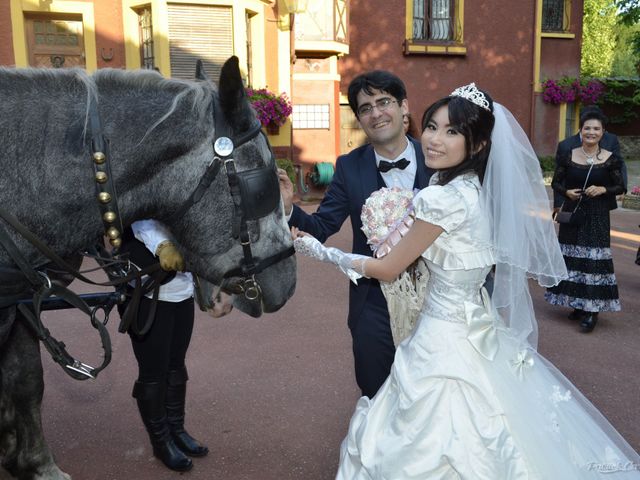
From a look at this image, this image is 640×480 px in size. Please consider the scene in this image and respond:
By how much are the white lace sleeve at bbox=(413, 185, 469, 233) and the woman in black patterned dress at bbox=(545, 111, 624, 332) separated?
3.80 metres

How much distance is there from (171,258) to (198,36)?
1016 centimetres

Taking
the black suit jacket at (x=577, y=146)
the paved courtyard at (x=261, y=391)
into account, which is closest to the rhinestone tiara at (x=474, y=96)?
the paved courtyard at (x=261, y=391)

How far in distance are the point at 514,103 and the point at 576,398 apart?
16.6m

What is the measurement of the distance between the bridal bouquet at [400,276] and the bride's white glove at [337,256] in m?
0.13

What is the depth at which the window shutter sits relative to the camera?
11273mm

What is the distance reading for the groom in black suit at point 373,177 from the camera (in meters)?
2.82

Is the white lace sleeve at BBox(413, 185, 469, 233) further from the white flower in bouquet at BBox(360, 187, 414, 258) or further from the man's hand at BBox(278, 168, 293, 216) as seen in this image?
the man's hand at BBox(278, 168, 293, 216)

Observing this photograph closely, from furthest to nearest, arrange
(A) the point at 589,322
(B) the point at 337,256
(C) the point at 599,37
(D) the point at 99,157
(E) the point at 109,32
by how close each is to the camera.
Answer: (C) the point at 599,37 < (E) the point at 109,32 < (A) the point at 589,322 < (B) the point at 337,256 < (D) the point at 99,157

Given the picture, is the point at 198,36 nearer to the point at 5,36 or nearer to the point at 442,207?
the point at 5,36

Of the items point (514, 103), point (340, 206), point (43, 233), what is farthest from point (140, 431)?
point (514, 103)

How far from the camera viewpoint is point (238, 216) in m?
1.93

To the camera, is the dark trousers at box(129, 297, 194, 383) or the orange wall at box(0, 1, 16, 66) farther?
the orange wall at box(0, 1, 16, 66)

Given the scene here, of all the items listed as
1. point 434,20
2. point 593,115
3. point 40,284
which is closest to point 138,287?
point 40,284

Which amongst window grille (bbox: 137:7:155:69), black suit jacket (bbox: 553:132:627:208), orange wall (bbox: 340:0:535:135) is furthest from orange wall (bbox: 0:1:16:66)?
black suit jacket (bbox: 553:132:627:208)
